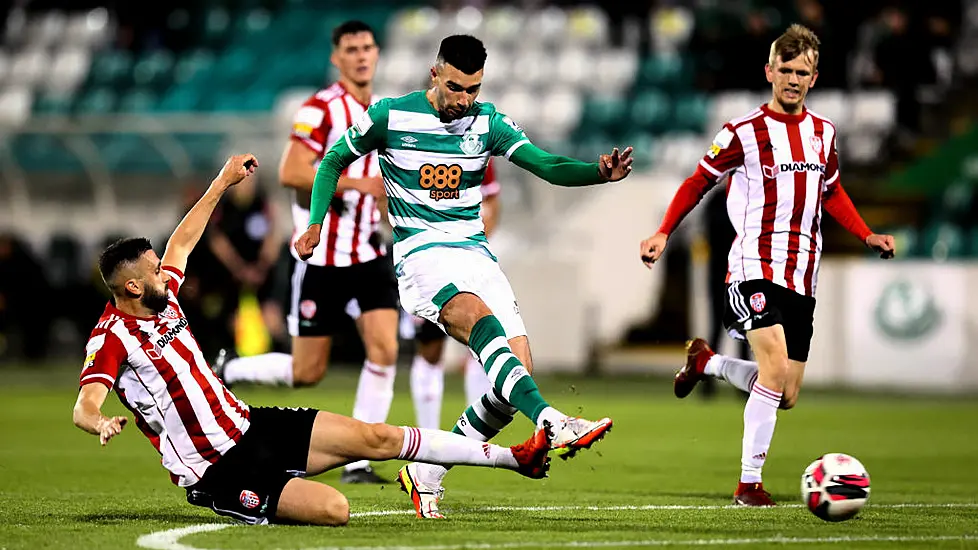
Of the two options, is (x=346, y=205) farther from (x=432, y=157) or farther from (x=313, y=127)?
(x=432, y=157)

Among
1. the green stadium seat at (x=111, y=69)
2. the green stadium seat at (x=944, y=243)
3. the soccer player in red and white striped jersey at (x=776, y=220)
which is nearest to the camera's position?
the soccer player in red and white striped jersey at (x=776, y=220)

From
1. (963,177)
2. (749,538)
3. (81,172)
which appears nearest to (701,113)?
(963,177)

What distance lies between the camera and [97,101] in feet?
73.9

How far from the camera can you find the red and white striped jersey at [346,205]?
8.17 m

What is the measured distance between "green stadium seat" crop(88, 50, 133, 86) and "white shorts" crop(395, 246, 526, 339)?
17.5 m

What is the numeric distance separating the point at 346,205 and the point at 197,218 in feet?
7.01

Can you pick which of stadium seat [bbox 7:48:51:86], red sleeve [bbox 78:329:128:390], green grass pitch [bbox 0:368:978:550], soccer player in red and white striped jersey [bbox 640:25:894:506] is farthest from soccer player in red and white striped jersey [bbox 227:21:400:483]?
stadium seat [bbox 7:48:51:86]

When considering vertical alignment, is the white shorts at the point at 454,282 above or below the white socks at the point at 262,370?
above

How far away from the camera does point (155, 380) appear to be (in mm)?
5684

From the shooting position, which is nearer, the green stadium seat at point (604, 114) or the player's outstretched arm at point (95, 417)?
the player's outstretched arm at point (95, 417)

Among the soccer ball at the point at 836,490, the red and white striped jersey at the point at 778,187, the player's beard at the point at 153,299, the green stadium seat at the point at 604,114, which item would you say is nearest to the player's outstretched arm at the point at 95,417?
the player's beard at the point at 153,299

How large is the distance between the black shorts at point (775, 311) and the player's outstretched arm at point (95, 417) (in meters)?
3.01

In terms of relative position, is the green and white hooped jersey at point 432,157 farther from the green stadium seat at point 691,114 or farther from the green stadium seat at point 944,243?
the green stadium seat at point 691,114

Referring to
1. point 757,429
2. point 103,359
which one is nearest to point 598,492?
point 757,429
